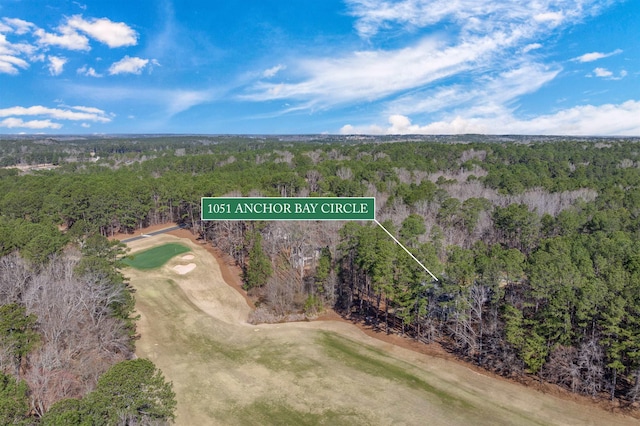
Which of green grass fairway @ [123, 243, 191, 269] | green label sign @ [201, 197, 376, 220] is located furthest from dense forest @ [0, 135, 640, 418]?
green grass fairway @ [123, 243, 191, 269]

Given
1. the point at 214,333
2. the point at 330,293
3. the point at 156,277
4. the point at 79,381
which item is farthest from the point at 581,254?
the point at 156,277

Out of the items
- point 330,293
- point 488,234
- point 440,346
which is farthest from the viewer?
point 488,234

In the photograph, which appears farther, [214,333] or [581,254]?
[214,333]

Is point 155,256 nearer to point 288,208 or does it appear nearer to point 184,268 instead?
point 184,268

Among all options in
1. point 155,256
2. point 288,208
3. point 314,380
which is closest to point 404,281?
point 314,380

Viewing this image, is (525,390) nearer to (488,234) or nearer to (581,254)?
(581,254)

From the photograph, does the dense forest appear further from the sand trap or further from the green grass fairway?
the sand trap
